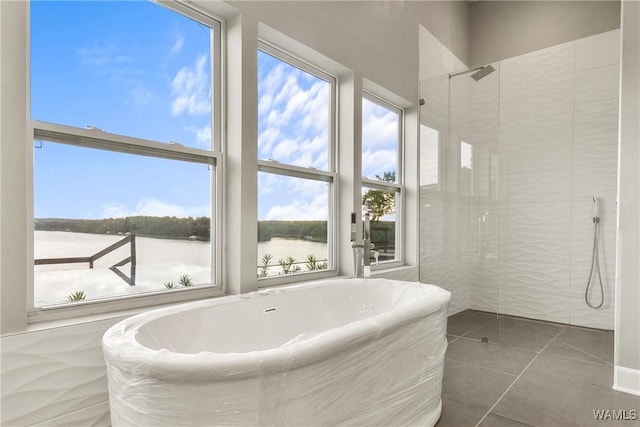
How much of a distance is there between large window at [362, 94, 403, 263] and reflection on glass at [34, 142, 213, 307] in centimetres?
162

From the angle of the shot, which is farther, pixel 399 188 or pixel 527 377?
pixel 399 188

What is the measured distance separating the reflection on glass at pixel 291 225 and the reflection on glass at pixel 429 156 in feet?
4.05

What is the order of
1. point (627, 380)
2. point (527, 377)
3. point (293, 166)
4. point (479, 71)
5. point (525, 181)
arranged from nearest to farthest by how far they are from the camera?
point (627, 380) → point (527, 377) → point (293, 166) → point (479, 71) → point (525, 181)

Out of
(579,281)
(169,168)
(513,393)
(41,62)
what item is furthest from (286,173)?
(579,281)

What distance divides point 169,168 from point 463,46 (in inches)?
154

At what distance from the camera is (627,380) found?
2.22m

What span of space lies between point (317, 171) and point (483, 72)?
6.40 ft

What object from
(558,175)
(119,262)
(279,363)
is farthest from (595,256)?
(119,262)

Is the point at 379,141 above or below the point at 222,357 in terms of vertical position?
above

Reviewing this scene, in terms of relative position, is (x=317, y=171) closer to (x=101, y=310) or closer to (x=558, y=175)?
(x=101, y=310)

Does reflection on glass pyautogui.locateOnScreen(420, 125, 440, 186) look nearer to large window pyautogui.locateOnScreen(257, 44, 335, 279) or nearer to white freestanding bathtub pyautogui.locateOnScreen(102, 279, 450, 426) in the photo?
large window pyautogui.locateOnScreen(257, 44, 335, 279)

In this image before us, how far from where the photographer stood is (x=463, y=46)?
4.41m

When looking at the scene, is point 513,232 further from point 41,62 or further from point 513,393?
point 41,62

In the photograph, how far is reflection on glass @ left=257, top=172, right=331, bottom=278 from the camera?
2.49 meters
